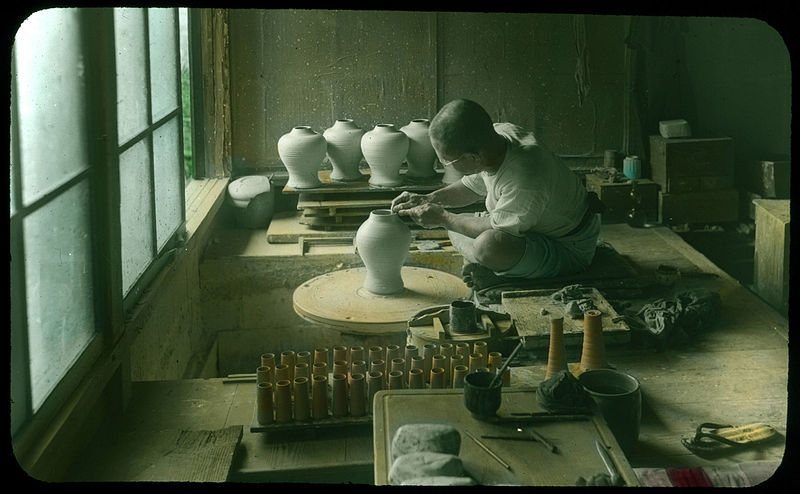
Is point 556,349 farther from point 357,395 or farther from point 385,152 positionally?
point 385,152

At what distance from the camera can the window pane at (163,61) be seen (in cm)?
433

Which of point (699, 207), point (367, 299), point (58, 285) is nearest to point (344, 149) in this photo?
point (367, 299)

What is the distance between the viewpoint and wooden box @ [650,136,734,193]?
19.9 feet

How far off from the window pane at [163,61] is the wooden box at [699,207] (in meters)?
3.33

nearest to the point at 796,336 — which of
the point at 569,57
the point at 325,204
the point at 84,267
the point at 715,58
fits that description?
the point at 84,267

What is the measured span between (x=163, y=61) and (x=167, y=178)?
24.6 inches

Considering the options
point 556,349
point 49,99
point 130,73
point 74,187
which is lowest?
point 556,349

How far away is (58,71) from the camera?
273cm

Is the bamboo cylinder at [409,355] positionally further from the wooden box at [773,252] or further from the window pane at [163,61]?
the wooden box at [773,252]

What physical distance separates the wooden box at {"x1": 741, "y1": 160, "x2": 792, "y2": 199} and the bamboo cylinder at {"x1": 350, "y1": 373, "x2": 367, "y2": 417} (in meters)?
4.07

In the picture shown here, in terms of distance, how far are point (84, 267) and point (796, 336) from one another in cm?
220

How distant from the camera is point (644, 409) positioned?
3211 mm

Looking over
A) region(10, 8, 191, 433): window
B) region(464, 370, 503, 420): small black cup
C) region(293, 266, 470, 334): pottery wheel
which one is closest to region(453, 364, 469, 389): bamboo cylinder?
region(464, 370, 503, 420): small black cup

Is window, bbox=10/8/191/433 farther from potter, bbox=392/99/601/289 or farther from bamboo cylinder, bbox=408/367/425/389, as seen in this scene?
potter, bbox=392/99/601/289
